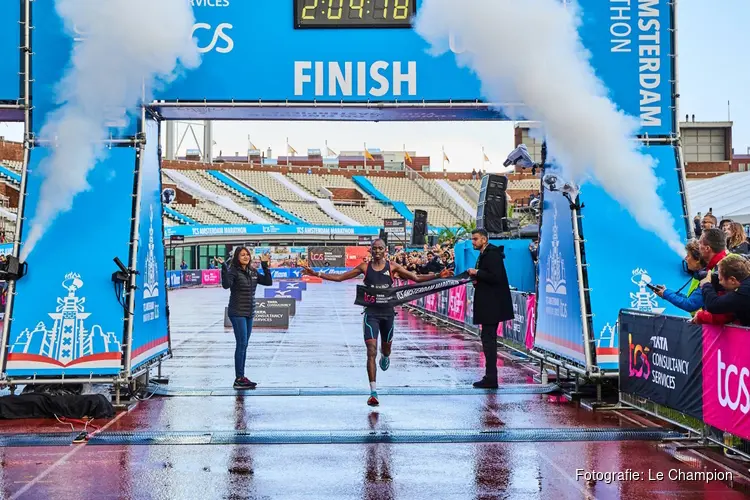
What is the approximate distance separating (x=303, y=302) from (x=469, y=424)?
85.7 ft

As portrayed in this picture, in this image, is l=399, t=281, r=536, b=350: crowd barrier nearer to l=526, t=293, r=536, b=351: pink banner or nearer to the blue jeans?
l=526, t=293, r=536, b=351: pink banner

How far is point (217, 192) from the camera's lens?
6975 cm

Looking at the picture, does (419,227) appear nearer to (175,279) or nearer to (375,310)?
(175,279)

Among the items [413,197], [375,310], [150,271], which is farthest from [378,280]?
[413,197]

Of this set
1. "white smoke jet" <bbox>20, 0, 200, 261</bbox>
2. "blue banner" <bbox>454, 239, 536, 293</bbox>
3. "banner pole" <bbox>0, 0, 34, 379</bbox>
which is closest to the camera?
"white smoke jet" <bbox>20, 0, 200, 261</bbox>

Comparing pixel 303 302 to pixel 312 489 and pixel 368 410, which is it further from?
pixel 312 489

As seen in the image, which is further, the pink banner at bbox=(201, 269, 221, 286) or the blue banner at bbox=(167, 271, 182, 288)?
the pink banner at bbox=(201, 269, 221, 286)

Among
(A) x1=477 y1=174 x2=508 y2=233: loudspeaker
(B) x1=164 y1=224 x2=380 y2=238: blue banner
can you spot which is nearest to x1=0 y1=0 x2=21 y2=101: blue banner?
(A) x1=477 y1=174 x2=508 y2=233: loudspeaker

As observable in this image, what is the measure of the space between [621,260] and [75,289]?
21.0ft

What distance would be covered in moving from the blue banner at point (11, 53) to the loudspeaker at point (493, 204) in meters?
13.1

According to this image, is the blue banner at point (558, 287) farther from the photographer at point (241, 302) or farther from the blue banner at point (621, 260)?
the photographer at point (241, 302)

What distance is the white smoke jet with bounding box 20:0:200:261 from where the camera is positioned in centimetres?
990

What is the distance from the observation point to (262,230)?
58.8m

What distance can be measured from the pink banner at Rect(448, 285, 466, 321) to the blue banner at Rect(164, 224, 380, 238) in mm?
26265
